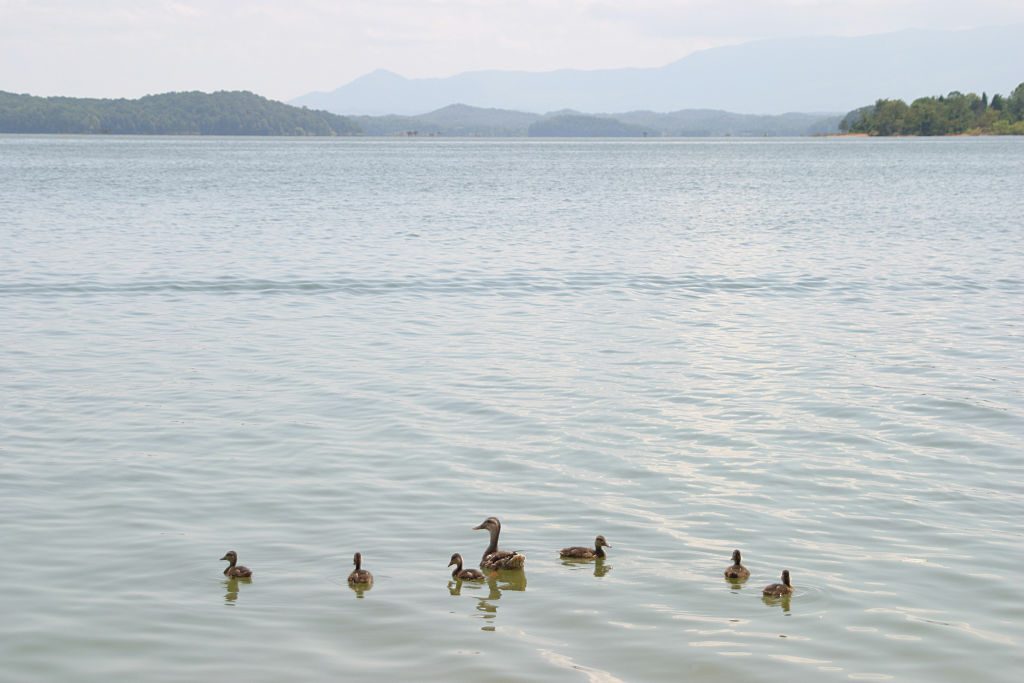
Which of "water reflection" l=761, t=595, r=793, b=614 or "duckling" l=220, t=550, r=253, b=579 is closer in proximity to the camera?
"water reflection" l=761, t=595, r=793, b=614

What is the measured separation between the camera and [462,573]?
11953 millimetres

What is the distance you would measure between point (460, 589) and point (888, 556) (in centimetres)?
457

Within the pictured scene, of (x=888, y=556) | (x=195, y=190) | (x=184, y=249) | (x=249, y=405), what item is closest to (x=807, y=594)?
(x=888, y=556)

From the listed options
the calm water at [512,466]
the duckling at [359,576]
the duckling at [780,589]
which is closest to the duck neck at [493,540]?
the calm water at [512,466]

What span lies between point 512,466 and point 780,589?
5294 millimetres

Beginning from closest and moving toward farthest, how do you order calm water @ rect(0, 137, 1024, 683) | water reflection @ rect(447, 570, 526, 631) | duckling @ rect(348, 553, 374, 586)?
calm water @ rect(0, 137, 1024, 683)
water reflection @ rect(447, 570, 526, 631)
duckling @ rect(348, 553, 374, 586)

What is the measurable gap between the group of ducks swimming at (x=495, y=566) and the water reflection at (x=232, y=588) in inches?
1.2

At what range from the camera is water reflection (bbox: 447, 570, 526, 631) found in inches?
455

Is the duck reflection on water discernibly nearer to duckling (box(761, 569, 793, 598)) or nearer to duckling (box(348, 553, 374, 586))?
duckling (box(761, 569, 793, 598))

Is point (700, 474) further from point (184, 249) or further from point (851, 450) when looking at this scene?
point (184, 249)

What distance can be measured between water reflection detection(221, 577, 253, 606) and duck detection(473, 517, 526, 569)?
235cm

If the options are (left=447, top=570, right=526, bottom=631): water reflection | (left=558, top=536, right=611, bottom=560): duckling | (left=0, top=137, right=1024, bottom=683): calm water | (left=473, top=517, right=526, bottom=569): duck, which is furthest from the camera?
(left=558, top=536, right=611, bottom=560): duckling

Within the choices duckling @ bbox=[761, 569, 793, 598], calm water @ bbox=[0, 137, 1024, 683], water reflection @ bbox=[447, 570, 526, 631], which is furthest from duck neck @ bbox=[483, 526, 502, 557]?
duckling @ bbox=[761, 569, 793, 598]

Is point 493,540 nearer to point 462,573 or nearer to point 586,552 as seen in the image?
point 462,573
